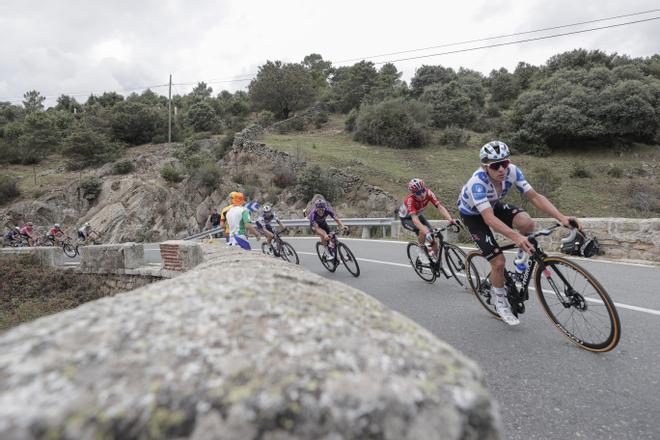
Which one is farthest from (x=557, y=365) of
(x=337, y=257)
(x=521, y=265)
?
(x=337, y=257)

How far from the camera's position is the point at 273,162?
2930cm

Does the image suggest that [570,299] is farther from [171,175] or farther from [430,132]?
[430,132]

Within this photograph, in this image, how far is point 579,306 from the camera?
3.78m

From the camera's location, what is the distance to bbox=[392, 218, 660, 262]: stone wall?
8031mm

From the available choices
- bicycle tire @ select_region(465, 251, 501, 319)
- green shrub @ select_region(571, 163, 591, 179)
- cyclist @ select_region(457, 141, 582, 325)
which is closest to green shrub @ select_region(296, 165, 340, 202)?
green shrub @ select_region(571, 163, 591, 179)

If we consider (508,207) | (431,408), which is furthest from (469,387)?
(508,207)

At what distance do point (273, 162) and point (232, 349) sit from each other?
2914 cm

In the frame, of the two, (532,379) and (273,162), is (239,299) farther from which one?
(273,162)

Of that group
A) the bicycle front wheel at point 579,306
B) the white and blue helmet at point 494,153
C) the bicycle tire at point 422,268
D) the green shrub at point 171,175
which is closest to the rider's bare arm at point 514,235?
the bicycle front wheel at point 579,306

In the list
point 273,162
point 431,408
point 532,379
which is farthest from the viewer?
point 273,162

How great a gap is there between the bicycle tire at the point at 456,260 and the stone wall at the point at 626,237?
400 cm

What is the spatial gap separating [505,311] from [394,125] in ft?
107

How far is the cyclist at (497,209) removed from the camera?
400 centimetres

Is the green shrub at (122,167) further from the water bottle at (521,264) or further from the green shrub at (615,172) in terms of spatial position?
the green shrub at (615,172)
